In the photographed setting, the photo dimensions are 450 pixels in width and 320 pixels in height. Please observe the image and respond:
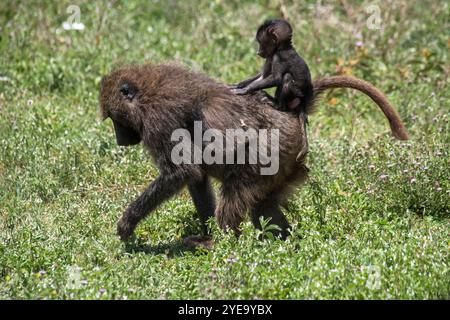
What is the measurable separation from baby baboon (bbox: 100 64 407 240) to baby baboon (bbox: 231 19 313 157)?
8cm

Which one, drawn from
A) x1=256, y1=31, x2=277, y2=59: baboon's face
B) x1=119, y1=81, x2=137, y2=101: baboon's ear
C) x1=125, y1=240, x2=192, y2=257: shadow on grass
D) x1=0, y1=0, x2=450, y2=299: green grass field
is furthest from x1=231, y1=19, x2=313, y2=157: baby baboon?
x1=125, y1=240, x2=192, y2=257: shadow on grass

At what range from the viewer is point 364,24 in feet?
34.3

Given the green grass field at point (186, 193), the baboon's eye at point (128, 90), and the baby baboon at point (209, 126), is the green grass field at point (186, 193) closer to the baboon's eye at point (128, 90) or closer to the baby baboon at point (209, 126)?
the baby baboon at point (209, 126)

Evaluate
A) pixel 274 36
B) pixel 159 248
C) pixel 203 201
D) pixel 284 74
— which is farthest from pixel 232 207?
pixel 274 36

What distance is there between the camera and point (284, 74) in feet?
20.5

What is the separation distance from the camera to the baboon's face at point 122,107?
6.56 meters

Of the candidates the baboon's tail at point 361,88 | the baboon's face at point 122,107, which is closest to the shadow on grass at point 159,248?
the baboon's face at point 122,107

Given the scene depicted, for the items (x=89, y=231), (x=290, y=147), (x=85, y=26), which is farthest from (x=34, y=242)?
(x=85, y=26)

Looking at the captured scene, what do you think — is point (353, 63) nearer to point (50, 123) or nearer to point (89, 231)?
point (50, 123)

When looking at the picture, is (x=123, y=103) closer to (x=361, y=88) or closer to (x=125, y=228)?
(x=125, y=228)

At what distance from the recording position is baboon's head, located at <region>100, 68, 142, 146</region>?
21.5ft

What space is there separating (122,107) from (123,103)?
0.03m

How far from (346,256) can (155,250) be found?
1620 millimetres

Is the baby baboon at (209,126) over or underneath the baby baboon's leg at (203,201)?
over
